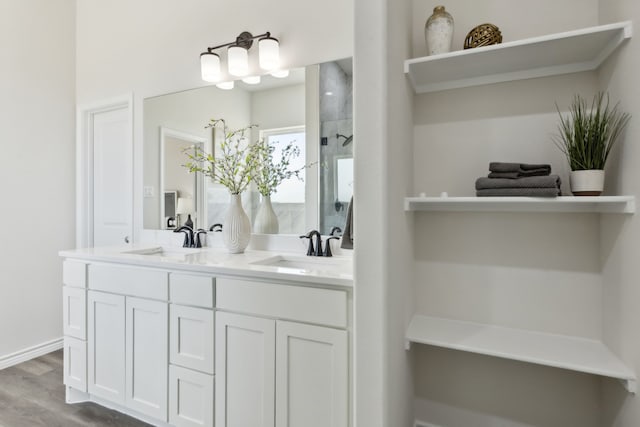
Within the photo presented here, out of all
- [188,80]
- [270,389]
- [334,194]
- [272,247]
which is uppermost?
[188,80]

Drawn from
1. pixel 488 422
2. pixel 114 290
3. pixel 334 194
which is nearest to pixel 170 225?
pixel 114 290

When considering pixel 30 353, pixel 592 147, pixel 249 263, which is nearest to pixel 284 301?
pixel 249 263

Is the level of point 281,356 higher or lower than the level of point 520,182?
lower

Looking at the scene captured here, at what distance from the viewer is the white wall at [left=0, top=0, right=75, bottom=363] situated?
2.57 meters

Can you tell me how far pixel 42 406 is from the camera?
2.04m

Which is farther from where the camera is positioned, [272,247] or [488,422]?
[272,247]

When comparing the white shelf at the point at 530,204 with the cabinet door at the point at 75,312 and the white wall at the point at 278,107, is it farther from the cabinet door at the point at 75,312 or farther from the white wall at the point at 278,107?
the cabinet door at the point at 75,312

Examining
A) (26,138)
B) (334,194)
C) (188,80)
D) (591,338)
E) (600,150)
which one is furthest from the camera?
(26,138)

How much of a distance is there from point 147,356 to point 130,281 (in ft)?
1.30

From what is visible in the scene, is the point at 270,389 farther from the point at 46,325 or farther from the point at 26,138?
the point at 26,138

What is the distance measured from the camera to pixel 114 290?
186 cm

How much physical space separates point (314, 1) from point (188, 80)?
1.06 meters

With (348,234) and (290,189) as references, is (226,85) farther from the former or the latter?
(348,234)

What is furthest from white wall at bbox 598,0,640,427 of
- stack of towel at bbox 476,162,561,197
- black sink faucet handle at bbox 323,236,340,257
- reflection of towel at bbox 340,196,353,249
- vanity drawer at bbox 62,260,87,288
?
vanity drawer at bbox 62,260,87,288
